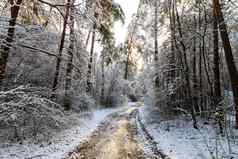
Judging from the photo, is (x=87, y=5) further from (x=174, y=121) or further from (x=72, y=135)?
(x=174, y=121)

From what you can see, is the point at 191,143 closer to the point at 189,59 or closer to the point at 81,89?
the point at 81,89

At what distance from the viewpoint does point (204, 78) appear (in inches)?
728

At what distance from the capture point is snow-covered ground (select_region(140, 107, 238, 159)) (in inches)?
318

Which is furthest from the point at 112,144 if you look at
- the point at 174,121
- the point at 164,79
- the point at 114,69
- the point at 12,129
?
the point at 114,69

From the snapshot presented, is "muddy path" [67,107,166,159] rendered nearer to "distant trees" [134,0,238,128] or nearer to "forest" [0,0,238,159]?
"forest" [0,0,238,159]

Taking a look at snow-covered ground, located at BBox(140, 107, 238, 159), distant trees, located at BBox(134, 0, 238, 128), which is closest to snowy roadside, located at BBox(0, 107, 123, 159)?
snow-covered ground, located at BBox(140, 107, 238, 159)

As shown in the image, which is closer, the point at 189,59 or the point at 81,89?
the point at 81,89

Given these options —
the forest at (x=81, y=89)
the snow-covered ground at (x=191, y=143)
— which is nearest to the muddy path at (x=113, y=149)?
the forest at (x=81, y=89)

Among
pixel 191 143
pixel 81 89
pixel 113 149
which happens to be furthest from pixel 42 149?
pixel 81 89

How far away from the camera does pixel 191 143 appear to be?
33.4ft

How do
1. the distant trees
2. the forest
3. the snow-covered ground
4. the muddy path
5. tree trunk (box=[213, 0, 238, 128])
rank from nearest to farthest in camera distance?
the forest → the snow-covered ground → the muddy path → tree trunk (box=[213, 0, 238, 128]) → the distant trees

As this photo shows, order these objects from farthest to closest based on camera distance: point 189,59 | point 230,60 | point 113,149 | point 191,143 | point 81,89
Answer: point 189,59 → point 81,89 → point 230,60 → point 191,143 → point 113,149

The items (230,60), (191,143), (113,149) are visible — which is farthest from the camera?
(230,60)

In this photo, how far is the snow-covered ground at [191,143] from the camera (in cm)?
808
